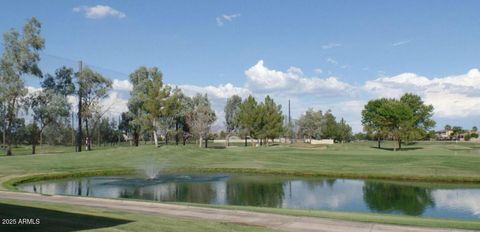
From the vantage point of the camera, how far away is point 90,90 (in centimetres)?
8075

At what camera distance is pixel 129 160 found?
50.4 m

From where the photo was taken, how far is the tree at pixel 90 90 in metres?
77.7

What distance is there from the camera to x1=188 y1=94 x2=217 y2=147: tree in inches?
3708

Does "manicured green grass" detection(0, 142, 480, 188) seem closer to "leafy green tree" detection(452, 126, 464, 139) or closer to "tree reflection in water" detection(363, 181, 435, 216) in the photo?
"tree reflection in water" detection(363, 181, 435, 216)

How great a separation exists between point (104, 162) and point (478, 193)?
116 feet

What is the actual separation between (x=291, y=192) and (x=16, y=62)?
163 ft

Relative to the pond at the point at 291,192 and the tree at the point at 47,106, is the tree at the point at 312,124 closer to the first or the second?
the tree at the point at 47,106

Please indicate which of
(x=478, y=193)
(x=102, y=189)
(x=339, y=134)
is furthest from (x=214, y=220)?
(x=339, y=134)

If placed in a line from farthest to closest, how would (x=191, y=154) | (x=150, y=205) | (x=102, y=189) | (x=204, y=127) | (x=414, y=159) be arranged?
(x=204, y=127) < (x=191, y=154) < (x=414, y=159) < (x=102, y=189) < (x=150, y=205)

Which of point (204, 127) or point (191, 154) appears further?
point (204, 127)

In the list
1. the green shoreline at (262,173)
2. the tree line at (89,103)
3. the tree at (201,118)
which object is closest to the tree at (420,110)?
the tree line at (89,103)

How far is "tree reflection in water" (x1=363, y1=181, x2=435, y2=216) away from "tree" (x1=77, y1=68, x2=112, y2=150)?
2232 inches

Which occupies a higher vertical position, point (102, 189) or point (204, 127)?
point (204, 127)

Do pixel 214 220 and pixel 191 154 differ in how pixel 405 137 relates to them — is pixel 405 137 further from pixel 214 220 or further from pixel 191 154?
pixel 214 220
